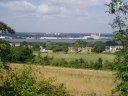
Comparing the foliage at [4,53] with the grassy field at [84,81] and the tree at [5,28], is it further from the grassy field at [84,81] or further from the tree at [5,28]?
the grassy field at [84,81]

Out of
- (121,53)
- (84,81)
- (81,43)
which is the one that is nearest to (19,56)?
(84,81)

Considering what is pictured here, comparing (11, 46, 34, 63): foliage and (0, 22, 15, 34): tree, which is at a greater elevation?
(0, 22, 15, 34): tree

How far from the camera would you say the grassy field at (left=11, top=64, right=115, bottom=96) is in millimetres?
25062

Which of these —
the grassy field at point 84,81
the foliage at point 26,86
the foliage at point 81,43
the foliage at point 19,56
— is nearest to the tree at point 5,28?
the foliage at point 19,56

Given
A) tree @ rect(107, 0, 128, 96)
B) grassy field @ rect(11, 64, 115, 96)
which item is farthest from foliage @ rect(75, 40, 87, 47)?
tree @ rect(107, 0, 128, 96)

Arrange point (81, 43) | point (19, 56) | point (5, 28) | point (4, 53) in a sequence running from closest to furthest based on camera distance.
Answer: point (4, 53)
point (5, 28)
point (19, 56)
point (81, 43)

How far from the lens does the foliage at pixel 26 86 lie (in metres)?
9.77

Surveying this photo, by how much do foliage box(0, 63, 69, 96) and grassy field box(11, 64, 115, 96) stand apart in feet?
43.4

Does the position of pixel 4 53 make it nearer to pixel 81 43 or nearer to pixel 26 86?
pixel 26 86

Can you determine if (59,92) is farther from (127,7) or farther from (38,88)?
(127,7)

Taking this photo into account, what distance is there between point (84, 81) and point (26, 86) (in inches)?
715

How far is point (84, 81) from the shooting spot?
91.4ft

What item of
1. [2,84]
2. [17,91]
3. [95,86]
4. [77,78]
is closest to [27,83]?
[17,91]

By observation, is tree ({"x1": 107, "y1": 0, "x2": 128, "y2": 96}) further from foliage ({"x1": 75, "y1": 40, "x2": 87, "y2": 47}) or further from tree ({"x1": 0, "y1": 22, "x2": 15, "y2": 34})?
foliage ({"x1": 75, "y1": 40, "x2": 87, "y2": 47})
